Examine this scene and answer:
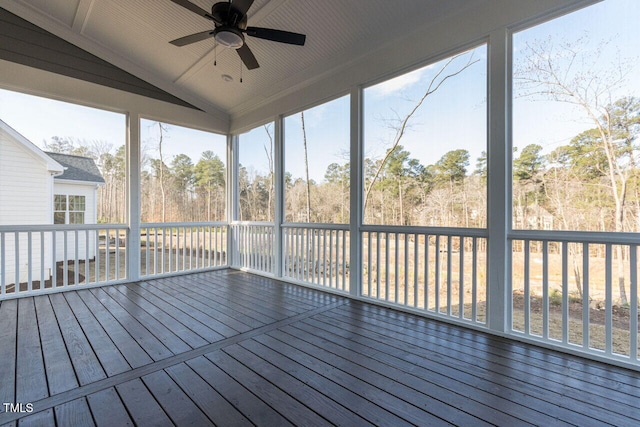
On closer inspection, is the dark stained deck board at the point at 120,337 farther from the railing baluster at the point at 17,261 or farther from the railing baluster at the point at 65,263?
the railing baluster at the point at 17,261

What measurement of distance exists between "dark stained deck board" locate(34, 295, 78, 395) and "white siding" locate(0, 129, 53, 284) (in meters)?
1.16

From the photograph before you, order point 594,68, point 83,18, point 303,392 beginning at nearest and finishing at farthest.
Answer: point 303,392 < point 594,68 < point 83,18

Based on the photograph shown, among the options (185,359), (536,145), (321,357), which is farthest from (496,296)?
(185,359)

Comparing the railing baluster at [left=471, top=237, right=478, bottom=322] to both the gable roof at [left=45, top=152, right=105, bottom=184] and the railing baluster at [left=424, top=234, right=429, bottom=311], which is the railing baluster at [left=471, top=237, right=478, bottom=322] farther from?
the gable roof at [left=45, top=152, right=105, bottom=184]

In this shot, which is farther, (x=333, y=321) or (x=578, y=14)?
(x=333, y=321)

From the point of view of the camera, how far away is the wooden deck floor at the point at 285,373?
1.56 metres

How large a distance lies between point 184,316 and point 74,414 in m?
1.47

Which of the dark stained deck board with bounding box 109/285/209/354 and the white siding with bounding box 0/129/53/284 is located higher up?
the white siding with bounding box 0/129/53/284

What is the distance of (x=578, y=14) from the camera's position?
7.40 ft

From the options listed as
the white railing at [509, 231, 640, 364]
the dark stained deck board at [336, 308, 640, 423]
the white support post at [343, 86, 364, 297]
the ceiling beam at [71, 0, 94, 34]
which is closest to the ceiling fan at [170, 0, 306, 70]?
the white support post at [343, 86, 364, 297]

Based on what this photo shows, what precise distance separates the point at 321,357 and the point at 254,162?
389cm

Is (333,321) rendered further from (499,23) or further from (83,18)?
(83,18)

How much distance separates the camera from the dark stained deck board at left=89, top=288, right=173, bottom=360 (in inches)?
88.4

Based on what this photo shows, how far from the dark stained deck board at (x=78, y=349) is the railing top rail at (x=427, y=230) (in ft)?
8.97
